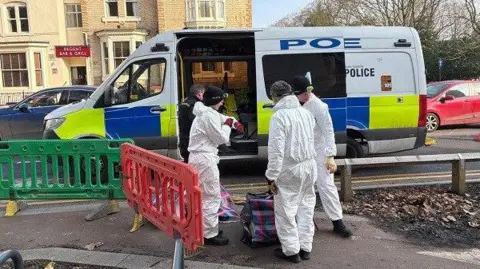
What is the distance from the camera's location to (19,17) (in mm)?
27266

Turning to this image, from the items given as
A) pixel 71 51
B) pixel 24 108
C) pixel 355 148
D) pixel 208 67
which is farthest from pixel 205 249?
pixel 71 51

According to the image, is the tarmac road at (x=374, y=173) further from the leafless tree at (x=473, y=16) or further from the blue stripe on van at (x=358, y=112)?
the leafless tree at (x=473, y=16)

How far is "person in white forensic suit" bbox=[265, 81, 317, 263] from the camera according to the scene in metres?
3.93

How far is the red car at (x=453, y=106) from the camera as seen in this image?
12766 mm

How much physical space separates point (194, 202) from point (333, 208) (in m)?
1.83

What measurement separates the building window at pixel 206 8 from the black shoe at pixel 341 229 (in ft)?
79.4

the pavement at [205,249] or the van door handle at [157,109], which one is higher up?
the van door handle at [157,109]

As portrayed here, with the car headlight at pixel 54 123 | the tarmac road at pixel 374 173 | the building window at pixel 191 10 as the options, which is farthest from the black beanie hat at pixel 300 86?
the building window at pixel 191 10

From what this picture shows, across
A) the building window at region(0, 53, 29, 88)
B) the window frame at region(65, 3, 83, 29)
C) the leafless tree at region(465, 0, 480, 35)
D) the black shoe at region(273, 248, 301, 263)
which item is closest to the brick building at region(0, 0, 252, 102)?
the building window at region(0, 53, 29, 88)

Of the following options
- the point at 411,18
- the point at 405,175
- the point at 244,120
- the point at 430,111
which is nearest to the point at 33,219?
the point at 244,120

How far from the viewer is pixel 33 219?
5.60m

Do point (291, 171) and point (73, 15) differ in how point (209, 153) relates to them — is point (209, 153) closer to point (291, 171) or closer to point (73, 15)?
point (291, 171)

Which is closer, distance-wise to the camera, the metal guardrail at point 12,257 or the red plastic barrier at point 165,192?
the metal guardrail at point 12,257

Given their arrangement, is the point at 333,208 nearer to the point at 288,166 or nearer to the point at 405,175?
the point at 288,166
